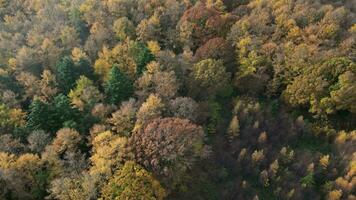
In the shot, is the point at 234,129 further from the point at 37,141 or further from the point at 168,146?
the point at 37,141

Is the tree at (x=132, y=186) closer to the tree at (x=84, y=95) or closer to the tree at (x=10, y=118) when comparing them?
the tree at (x=84, y=95)

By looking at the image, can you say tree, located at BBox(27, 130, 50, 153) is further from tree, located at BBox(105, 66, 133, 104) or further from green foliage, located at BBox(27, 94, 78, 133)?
tree, located at BBox(105, 66, 133, 104)

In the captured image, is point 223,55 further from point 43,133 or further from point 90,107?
point 43,133

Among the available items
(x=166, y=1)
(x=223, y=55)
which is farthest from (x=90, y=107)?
(x=166, y=1)

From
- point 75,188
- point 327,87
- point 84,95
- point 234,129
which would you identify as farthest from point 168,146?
point 327,87

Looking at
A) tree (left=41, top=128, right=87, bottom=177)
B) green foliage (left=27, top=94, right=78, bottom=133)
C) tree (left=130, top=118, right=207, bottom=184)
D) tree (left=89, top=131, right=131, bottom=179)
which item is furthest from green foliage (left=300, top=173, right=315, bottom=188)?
green foliage (left=27, top=94, right=78, bottom=133)

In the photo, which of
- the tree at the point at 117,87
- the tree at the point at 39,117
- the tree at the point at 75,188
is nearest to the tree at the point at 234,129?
the tree at the point at 117,87
